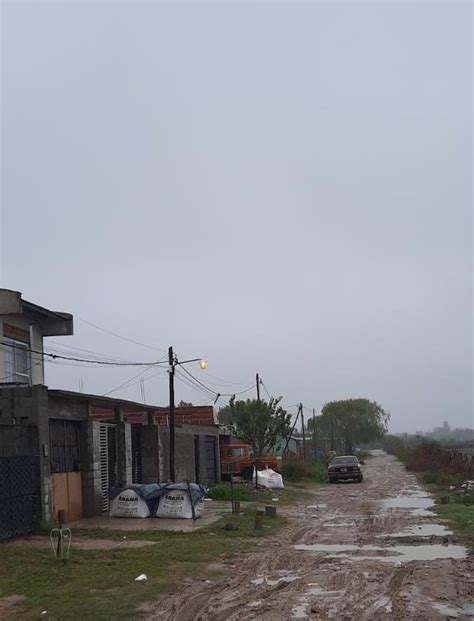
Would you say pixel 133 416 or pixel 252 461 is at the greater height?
pixel 133 416

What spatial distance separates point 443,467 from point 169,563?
110 feet

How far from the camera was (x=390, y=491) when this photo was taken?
35.6 meters

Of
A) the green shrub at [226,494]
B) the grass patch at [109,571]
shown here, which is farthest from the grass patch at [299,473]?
the grass patch at [109,571]

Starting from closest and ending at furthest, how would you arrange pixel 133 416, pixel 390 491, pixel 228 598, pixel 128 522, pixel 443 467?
pixel 228 598 < pixel 128 522 < pixel 390 491 < pixel 133 416 < pixel 443 467

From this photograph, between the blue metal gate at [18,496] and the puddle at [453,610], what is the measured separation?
10582 mm

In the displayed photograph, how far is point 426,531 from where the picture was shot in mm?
18781

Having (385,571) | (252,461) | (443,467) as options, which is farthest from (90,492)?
(443,467)

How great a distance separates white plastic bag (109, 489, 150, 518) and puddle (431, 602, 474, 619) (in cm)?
1327

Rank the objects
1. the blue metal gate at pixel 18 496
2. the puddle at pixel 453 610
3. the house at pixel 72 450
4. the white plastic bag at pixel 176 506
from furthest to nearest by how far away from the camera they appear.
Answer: the white plastic bag at pixel 176 506 < the house at pixel 72 450 < the blue metal gate at pixel 18 496 < the puddle at pixel 453 610

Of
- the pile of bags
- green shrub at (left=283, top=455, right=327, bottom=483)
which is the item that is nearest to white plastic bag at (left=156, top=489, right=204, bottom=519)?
the pile of bags

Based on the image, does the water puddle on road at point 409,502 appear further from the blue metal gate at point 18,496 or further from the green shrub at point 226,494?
the blue metal gate at point 18,496

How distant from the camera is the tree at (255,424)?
46469 millimetres

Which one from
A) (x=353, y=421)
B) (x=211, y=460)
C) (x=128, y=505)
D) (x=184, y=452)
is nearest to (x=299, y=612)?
(x=128, y=505)

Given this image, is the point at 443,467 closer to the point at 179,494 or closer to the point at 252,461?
the point at 252,461
